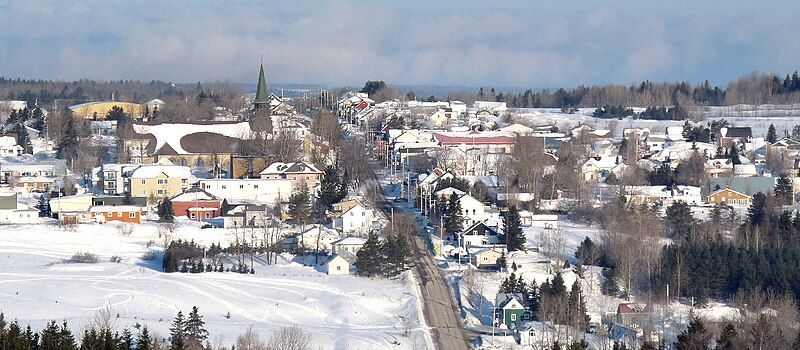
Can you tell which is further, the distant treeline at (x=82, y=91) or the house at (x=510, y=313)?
the distant treeline at (x=82, y=91)

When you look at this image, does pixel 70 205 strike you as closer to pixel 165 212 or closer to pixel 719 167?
pixel 165 212

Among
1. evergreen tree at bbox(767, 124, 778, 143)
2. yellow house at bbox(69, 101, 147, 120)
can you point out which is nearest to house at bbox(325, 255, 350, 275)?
yellow house at bbox(69, 101, 147, 120)

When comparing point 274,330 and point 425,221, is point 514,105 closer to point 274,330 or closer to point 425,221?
point 425,221

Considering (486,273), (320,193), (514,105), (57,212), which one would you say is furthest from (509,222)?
(514,105)

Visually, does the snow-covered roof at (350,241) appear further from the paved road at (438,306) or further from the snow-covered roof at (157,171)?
the snow-covered roof at (157,171)

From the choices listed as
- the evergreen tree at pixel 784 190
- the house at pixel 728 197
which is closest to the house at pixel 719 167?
the house at pixel 728 197

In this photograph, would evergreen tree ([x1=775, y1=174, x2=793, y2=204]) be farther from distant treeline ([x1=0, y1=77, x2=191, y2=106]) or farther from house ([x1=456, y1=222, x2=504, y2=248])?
distant treeline ([x1=0, y1=77, x2=191, y2=106])
